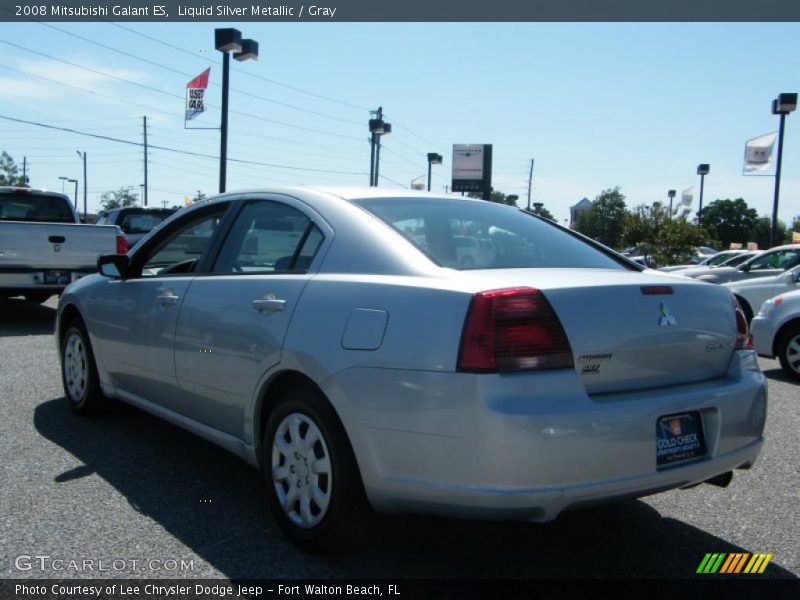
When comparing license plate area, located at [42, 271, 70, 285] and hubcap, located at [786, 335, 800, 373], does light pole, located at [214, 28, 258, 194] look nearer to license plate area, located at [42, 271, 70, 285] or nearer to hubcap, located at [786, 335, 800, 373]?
license plate area, located at [42, 271, 70, 285]

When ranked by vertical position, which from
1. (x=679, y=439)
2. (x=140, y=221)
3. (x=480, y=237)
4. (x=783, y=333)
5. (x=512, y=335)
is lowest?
(x=783, y=333)

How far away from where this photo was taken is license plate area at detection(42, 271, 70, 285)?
10.1m

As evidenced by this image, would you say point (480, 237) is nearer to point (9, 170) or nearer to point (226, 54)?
point (226, 54)

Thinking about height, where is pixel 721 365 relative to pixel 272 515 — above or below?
above

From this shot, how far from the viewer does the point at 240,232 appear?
405 cm

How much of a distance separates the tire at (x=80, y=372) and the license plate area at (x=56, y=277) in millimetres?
4986

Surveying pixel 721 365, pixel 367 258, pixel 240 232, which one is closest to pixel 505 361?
pixel 367 258

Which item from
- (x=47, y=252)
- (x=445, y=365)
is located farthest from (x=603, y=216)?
(x=445, y=365)

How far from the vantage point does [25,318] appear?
1115cm

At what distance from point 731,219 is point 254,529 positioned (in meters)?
100

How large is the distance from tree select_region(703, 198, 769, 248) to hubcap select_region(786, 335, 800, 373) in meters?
89.8

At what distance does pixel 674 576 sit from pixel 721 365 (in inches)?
35.6

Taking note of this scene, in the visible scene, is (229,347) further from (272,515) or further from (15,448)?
(15,448)

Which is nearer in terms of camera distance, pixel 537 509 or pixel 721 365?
pixel 537 509
